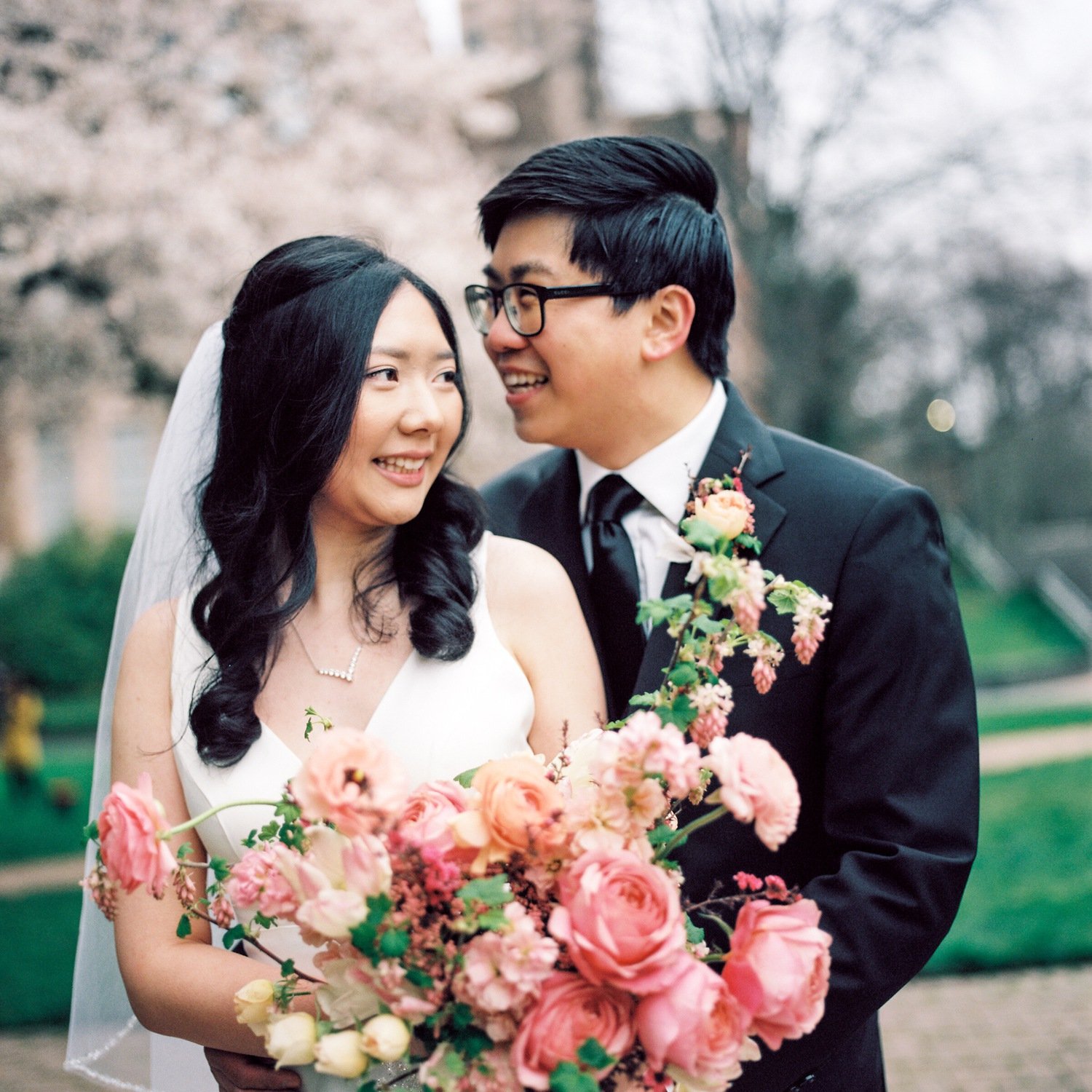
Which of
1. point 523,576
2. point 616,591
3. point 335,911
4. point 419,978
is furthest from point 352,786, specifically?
point 616,591

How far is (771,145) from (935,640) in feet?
40.7

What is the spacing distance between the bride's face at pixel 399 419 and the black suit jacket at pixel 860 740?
0.60m

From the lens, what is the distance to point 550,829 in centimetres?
144

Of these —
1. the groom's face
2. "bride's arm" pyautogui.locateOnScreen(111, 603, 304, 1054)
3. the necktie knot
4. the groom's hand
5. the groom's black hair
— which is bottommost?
the groom's hand

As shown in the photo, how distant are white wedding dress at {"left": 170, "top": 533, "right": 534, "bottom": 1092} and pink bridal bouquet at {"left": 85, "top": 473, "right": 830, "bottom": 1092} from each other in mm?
810

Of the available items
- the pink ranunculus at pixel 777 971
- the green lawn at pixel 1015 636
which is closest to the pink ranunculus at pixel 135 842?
the pink ranunculus at pixel 777 971

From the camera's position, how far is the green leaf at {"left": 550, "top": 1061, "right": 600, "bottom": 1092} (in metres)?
1.31

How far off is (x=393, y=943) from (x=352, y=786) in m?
0.20

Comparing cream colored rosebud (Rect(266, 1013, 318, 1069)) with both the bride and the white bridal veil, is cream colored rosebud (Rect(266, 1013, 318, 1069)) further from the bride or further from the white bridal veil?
the white bridal veil

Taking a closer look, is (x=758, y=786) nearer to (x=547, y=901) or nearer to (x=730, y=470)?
(x=547, y=901)

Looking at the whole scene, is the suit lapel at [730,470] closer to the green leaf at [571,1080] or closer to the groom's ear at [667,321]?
the groom's ear at [667,321]

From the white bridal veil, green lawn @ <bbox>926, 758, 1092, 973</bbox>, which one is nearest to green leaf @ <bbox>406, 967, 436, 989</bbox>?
the white bridal veil

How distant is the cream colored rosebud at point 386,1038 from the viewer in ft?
4.56

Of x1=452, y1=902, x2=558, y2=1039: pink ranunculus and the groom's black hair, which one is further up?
the groom's black hair
